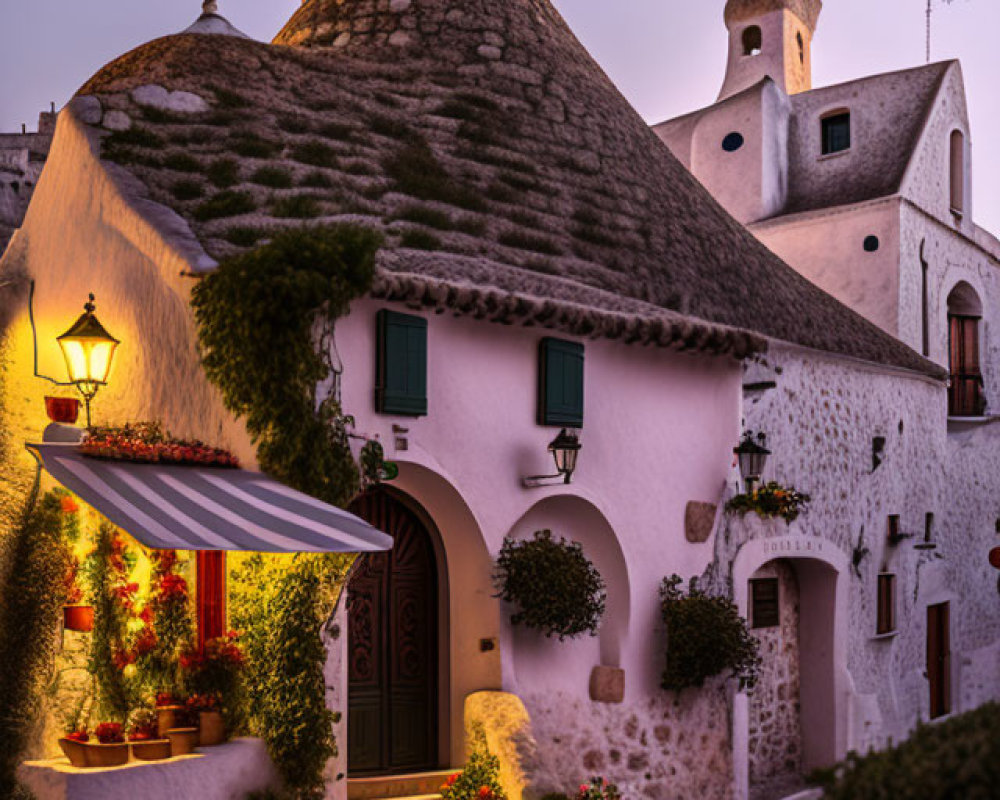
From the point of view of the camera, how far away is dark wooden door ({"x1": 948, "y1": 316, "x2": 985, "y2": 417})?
19172 millimetres

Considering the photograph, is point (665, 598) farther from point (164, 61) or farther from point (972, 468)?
point (972, 468)

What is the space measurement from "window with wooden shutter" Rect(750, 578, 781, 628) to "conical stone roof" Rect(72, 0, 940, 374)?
3.02 meters

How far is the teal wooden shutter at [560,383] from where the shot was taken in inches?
385

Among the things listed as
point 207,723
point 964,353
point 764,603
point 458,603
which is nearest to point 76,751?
point 207,723

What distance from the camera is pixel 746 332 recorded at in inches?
438

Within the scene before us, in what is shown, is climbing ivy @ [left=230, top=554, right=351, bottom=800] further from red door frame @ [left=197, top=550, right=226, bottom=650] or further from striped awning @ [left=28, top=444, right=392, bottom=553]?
striped awning @ [left=28, top=444, right=392, bottom=553]

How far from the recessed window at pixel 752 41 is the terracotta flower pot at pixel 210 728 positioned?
1903 cm

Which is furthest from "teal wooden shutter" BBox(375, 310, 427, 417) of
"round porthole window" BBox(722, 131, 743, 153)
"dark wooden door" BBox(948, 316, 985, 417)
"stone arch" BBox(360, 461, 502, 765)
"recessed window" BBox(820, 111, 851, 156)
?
"recessed window" BBox(820, 111, 851, 156)

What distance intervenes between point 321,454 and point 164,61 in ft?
18.8

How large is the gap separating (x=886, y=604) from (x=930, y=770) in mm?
10640

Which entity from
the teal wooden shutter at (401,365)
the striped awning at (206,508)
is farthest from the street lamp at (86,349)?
the teal wooden shutter at (401,365)

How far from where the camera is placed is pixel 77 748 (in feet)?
24.0

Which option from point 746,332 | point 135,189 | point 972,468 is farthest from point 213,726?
point 972,468

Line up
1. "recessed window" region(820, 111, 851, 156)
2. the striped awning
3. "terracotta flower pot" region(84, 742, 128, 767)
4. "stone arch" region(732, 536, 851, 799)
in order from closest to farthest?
the striped awning → "terracotta flower pot" region(84, 742, 128, 767) → "stone arch" region(732, 536, 851, 799) → "recessed window" region(820, 111, 851, 156)
